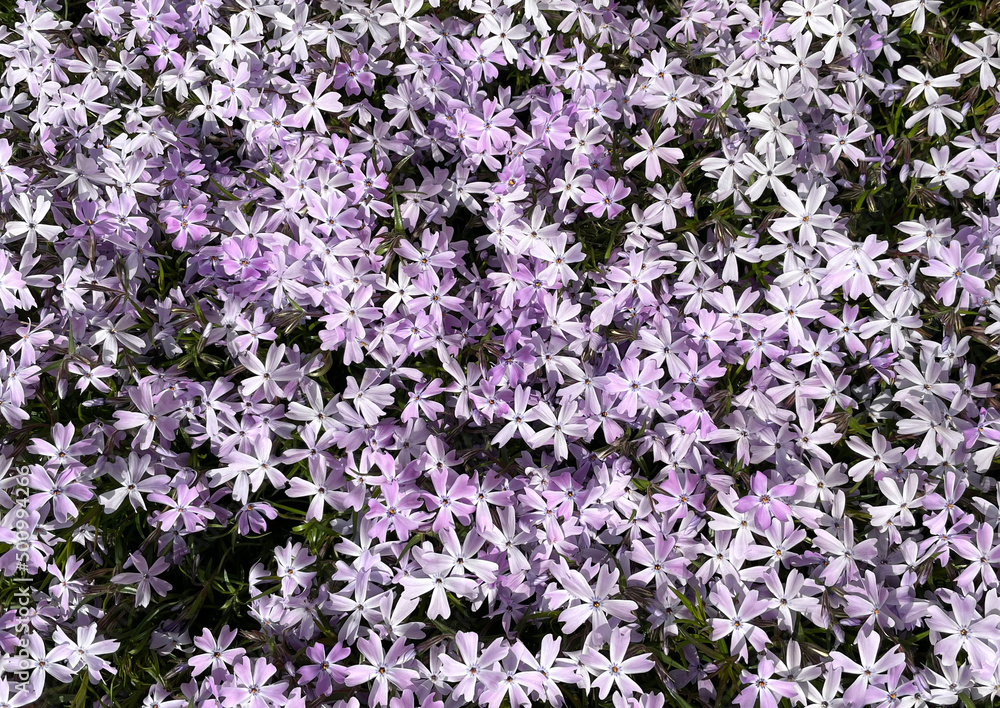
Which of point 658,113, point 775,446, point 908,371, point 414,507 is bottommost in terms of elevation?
point 414,507

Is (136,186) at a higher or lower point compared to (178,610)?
higher

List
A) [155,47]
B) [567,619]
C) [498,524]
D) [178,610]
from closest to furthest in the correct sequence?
[567,619], [498,524], [178,610], [155,47]

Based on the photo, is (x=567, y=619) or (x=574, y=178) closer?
(x=567, y=619)

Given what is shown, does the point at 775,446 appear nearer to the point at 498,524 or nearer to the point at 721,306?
the point at 721,306

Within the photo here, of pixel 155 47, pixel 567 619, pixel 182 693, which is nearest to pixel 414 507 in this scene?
pixel 567 619

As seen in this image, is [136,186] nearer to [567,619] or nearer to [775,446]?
[567,619]

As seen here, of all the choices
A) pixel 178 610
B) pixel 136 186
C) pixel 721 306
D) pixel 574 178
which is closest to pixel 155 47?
pixel 136 186

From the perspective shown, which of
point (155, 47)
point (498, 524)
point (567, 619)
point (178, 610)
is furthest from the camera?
point (155, 47)
